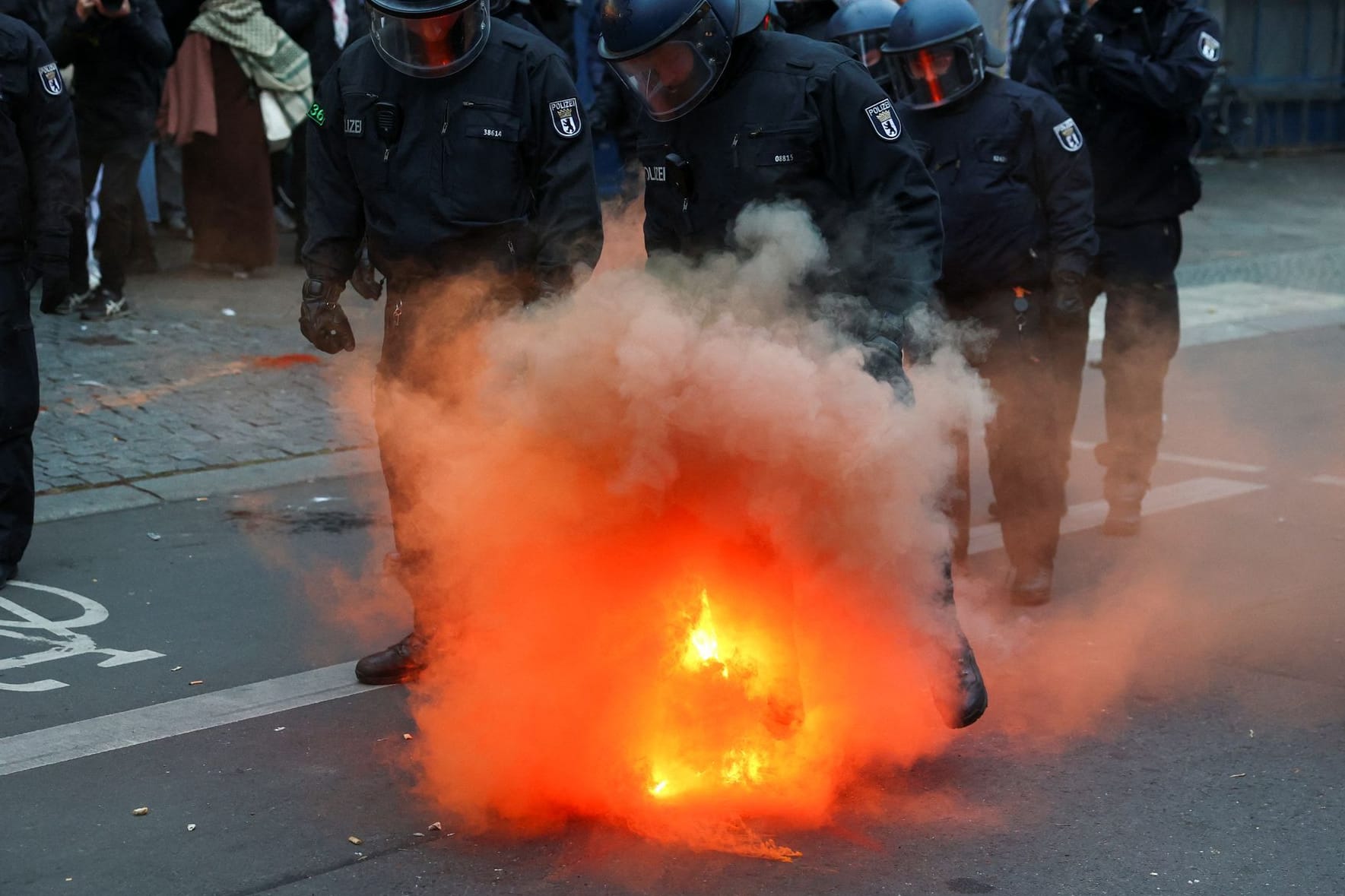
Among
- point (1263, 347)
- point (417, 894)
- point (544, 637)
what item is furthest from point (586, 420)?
point (1263, 347)

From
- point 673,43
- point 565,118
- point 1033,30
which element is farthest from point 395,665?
point 1033,30

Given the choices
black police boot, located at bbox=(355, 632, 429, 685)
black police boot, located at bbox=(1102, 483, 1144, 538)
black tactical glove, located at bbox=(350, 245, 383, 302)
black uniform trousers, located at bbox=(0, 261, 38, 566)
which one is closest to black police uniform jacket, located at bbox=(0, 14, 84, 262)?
black uniform trousers, located at bbox=(0, 261, 38, 566)

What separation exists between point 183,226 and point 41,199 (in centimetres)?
728

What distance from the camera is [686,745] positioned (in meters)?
3.69

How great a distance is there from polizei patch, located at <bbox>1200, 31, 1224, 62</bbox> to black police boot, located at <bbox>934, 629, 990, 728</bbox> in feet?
10.1

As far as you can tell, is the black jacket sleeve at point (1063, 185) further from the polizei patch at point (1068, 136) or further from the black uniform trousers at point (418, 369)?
the black uniform trousers at point (418, 369)

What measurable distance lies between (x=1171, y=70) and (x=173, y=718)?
4008 millimetres

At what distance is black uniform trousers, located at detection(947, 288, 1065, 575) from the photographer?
213 inches

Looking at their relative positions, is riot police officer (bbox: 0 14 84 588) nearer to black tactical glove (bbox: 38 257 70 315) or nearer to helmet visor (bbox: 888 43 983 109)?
black tactical glove (bbox: 38 257 70 315)

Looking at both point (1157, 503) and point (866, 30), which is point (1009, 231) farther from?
point (1157, 503)

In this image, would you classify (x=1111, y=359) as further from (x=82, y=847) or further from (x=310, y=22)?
(x=310, y=22)

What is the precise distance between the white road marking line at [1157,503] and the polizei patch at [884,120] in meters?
2.50

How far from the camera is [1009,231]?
17.4 ft

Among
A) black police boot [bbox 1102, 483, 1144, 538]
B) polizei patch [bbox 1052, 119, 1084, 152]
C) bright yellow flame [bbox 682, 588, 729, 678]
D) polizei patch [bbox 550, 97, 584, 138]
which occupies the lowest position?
black police boot [bbox 1102, 483, 1144, 538]
